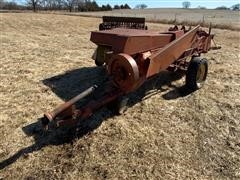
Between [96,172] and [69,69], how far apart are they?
4070 millimetres

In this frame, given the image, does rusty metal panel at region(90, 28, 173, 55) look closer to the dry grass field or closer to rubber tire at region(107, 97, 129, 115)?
rubber tire at region(107, 97, 129, 115)

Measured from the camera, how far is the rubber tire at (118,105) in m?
4.76

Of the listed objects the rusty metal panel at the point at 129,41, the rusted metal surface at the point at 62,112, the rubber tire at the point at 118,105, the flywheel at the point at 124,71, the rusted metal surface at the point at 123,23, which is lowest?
the rubber tire at the point at 118,105

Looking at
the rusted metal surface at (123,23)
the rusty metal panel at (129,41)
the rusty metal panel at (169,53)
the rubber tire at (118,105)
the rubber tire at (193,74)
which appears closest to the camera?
the rusty metal panel at (129,41)

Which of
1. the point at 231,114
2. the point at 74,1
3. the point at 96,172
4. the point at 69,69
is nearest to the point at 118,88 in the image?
the point at 96,172

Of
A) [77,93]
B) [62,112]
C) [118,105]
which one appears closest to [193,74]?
[118,105]

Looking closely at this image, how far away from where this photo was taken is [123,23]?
731 centimetres

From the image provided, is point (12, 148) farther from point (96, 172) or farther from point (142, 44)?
point (142, 44)

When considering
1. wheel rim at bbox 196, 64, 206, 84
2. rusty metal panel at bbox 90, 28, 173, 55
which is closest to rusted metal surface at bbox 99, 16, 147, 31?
wheel rim at bbox 196, 64, 206, 84

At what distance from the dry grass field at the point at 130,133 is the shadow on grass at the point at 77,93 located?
1 centimetres

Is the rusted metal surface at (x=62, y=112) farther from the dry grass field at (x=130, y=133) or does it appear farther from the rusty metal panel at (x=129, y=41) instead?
the rusty metal panel at (x=129, y=41)

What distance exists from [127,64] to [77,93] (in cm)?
198

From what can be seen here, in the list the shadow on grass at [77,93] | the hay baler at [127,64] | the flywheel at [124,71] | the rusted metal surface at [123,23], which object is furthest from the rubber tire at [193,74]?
the rusted metal surface at [123,23]

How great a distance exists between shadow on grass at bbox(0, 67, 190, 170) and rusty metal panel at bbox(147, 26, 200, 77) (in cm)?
81
